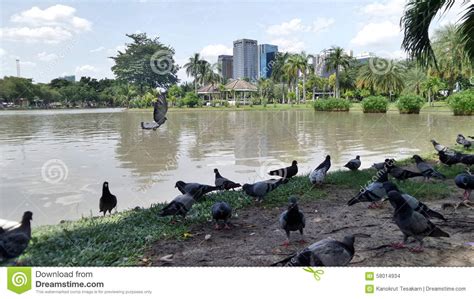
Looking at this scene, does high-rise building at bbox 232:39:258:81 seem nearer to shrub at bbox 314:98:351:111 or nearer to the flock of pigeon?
the flock of pigeon

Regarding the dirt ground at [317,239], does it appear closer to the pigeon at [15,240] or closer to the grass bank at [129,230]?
the grass bank at [129,230]

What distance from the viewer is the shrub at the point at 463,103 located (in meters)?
25.2

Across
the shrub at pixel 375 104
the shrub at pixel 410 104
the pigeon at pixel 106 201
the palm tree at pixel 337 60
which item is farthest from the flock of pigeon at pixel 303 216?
the palm tree at pixel 337 60

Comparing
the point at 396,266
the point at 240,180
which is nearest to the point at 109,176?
the point at 240,180

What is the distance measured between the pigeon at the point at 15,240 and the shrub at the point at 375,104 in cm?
3275

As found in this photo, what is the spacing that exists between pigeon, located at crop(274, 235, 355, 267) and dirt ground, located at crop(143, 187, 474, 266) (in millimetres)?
267

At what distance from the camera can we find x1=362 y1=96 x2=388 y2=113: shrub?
3228 centimetres

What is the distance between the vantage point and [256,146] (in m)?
12.9

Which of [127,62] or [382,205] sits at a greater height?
[127,62]

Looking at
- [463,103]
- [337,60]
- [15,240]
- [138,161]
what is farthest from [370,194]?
[337,60]

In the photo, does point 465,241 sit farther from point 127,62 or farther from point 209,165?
point 209,165

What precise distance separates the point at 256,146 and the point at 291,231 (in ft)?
29.3

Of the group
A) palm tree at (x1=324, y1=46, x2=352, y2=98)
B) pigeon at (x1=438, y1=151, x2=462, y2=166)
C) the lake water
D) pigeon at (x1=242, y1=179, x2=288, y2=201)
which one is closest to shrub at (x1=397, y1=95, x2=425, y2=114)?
palm tree at (x1=324, y1=46, x2=352, y2=98)

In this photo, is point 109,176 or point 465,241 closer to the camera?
point 465,241
